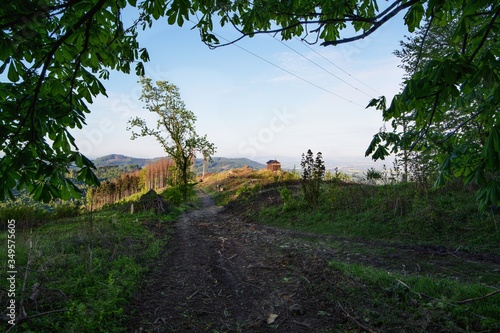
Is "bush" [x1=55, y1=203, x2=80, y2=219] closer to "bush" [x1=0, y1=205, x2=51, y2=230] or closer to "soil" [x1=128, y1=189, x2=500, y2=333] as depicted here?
"bush" [x1=0, y1=205, x2=51, y2=230]

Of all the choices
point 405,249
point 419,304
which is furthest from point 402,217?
point 419,304

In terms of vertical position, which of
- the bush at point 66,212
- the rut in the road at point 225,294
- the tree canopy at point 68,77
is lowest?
the bush at point 66,212

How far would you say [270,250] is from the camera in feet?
21.6

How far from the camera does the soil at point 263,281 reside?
10.8 ft

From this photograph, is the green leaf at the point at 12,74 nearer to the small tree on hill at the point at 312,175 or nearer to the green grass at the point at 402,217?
the green grass at the point at 402,217

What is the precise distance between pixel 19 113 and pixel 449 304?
4.40 m

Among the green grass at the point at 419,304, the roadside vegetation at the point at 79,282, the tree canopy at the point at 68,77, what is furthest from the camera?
the roadside vegetation at the point at 79,282

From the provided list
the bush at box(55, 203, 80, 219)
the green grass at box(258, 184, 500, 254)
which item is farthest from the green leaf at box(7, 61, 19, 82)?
the bush at box(55, 203, 80, 219)

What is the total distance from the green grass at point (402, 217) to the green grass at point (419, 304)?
357 centimetres

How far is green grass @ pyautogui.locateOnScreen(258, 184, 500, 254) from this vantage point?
268 inches

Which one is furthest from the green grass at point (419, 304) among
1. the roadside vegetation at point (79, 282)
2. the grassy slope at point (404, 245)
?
the roadside vegetation at point (79, 282)

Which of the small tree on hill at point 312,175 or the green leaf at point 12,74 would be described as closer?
the green leaf at point 12,74

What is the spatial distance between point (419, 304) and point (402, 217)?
5.78 metres

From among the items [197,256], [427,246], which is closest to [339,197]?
[427,246]
